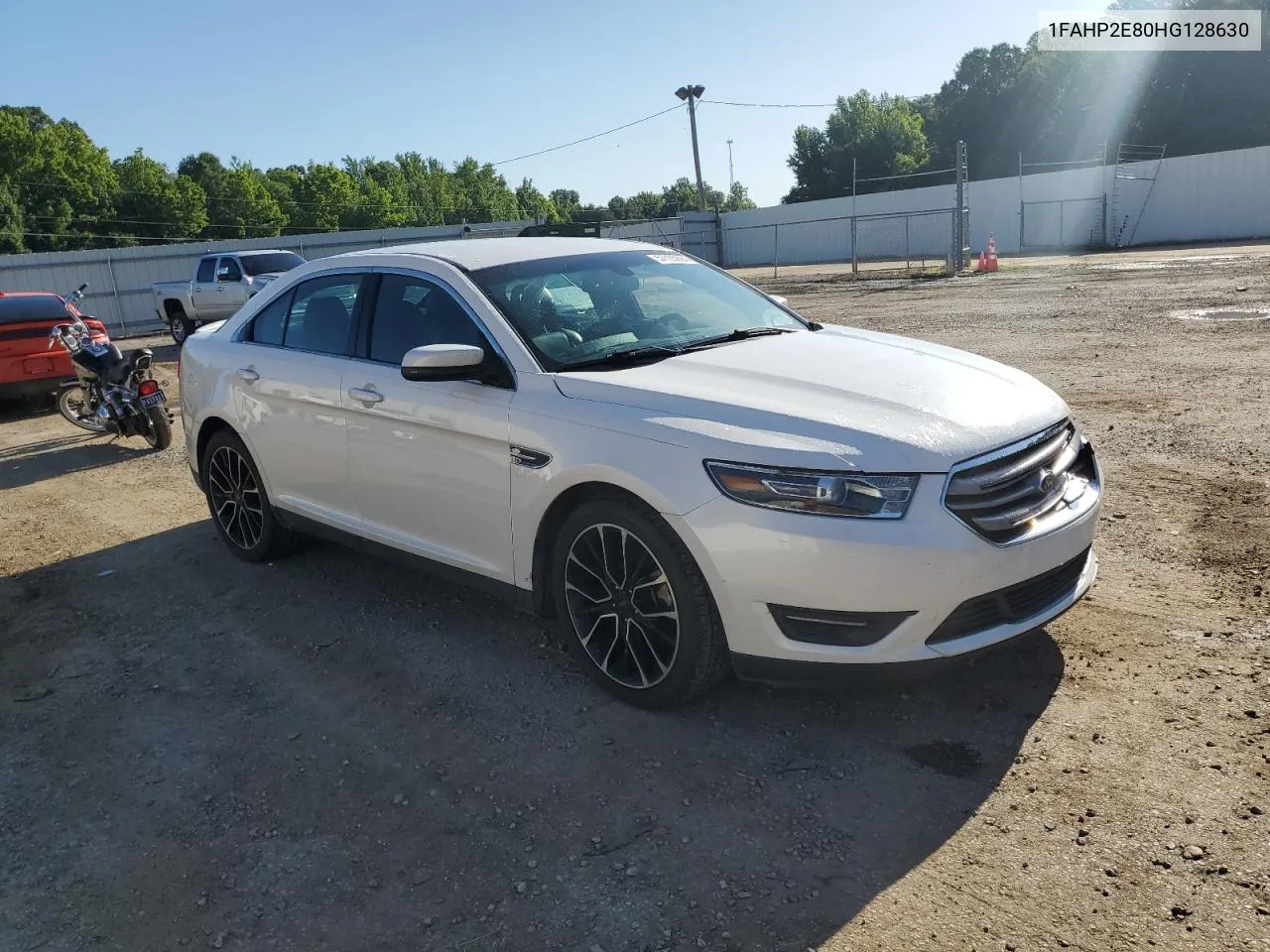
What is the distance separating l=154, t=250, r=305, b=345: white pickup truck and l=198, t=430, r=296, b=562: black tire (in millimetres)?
15084

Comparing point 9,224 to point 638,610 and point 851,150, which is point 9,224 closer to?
point 851,150

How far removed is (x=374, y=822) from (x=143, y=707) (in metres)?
1.56

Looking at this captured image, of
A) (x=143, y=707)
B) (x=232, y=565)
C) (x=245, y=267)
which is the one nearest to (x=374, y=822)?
(x=143, y=707)

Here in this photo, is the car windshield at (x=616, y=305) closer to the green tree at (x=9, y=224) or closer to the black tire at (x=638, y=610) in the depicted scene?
the black tire at (x=638, y=610)

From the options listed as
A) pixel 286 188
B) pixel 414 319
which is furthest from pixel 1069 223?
pixel 286 188

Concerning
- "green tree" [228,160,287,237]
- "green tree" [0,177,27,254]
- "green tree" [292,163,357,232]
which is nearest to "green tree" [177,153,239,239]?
"green tree" [228,160,287,237]

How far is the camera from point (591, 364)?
4039 mm

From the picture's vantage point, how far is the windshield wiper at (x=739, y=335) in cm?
434

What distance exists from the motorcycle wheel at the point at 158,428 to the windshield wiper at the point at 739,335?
23.4ft

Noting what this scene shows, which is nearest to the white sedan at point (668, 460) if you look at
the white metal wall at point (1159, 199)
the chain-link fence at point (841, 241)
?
the white metal wall at point (1159, 199)

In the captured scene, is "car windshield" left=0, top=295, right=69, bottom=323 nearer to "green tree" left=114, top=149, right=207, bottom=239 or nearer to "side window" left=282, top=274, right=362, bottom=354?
"side window" left=282, top=274, right=362, bottom=354

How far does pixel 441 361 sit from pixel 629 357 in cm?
77

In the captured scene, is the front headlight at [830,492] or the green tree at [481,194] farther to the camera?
the green tree at [481,194]

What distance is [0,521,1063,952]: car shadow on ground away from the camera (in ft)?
9.07
